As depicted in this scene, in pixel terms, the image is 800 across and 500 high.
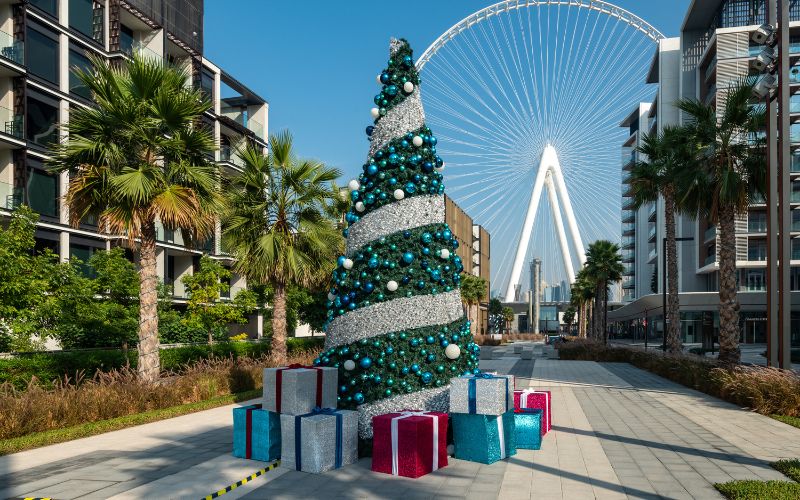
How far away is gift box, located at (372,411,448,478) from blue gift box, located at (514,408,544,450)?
5.94 feet

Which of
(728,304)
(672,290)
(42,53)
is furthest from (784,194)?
(42,53)

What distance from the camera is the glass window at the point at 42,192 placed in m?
31.9

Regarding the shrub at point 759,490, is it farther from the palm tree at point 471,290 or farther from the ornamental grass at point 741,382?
the palm tree at point 471,290

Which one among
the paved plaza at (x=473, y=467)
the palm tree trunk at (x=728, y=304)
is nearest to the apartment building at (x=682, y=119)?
the palm tree trunk at (x=728, y=304)

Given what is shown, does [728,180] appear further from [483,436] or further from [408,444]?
[408,444]

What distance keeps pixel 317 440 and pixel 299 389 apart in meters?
0.78

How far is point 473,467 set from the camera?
28.3 ft

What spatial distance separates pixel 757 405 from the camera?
1422cm

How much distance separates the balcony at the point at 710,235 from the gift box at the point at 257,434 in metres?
56.7

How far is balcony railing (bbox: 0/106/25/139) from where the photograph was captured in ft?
99.3

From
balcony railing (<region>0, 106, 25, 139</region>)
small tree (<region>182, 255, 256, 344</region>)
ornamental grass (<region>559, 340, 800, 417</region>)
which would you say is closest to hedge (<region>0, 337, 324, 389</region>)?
small tree (<region>182, 255, 256, 344</region>)

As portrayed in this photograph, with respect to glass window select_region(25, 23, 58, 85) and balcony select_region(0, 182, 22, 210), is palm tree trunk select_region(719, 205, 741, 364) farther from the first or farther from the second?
glass window select_region(25, 23, 58, 85)

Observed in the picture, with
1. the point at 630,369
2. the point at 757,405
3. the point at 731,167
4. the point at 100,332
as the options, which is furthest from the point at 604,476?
the point at 100,332

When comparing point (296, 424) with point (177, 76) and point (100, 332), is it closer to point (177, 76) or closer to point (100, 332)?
point (177, 76)
